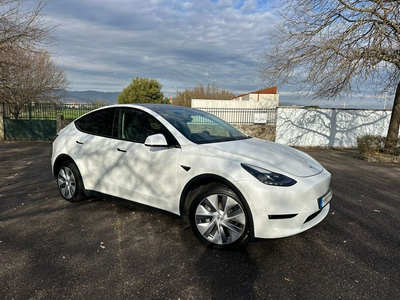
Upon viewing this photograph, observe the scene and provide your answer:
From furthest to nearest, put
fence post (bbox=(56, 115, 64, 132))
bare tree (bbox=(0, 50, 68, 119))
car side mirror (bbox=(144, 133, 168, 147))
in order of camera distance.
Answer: fence post (bbox=(56, 115, 64, 132)), bare tree (bbox=(0, 50, 68, 119)), car side mirror (bbox=(144, 133, 168, 147))

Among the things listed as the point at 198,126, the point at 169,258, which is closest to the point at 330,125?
the point at 198,126

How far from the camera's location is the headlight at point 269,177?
2639mm

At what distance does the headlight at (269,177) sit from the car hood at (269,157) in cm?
6

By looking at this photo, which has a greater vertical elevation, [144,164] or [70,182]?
[144,164]

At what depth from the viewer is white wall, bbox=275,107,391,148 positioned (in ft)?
45.5

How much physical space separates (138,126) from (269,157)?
1798 mm

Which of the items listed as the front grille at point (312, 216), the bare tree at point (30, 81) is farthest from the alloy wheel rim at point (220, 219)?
the bare tree at point (30, 81)

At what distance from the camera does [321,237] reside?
3.29m

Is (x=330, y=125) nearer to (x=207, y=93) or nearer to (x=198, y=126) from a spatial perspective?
(x=198, y=126)

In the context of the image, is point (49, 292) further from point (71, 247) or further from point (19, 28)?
point (19, 28)

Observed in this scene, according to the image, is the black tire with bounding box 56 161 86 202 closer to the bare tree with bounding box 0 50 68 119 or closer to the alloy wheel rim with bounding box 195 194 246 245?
the alloy wheel rim with bounding box 195 194 246 245

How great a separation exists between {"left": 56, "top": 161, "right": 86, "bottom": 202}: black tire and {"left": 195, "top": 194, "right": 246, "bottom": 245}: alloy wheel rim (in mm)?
2197

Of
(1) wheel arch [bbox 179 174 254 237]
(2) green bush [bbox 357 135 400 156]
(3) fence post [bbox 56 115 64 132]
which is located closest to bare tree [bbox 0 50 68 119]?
(3) fence post [bbox 56 115 64 132]

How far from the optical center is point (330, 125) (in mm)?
13891
